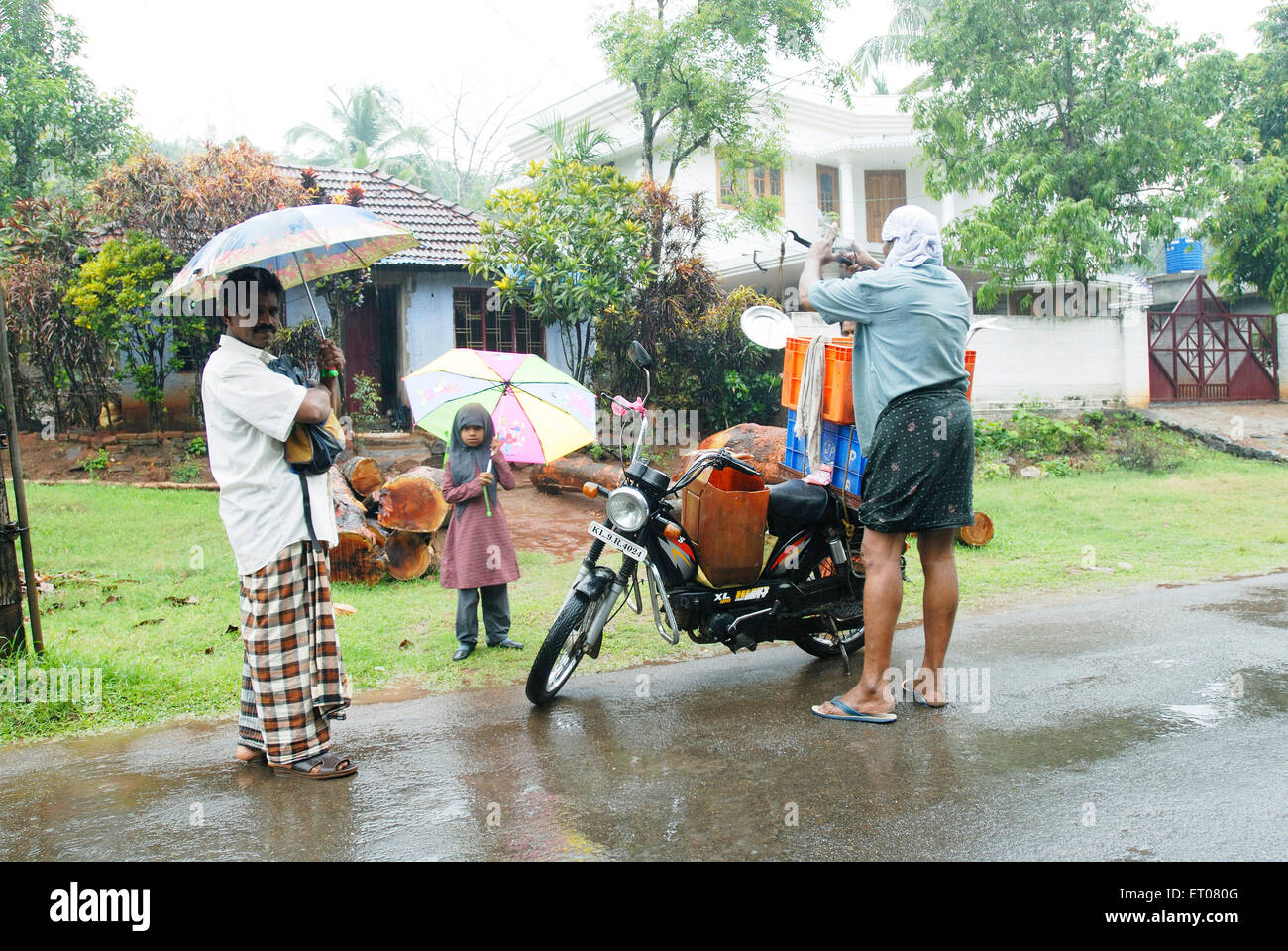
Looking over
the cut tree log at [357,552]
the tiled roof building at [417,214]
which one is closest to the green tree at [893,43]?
the tiled roof building at [417,214]

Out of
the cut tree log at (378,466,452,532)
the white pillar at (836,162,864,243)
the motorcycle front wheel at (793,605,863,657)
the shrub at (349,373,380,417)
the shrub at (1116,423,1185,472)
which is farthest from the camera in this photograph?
the white pillar at (836,162,864,243)

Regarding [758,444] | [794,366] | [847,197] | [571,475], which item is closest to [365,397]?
[571,475]

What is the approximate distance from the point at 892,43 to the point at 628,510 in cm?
2799

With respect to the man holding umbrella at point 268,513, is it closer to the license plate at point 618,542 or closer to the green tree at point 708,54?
the license plate at point 618,542

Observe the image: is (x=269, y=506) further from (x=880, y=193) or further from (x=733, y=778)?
(x=880, y=193)

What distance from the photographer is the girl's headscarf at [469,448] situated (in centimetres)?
605

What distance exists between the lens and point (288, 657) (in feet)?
12.5

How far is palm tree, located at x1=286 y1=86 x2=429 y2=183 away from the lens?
33938mm

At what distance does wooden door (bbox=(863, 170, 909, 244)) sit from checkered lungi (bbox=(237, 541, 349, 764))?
70.1ft

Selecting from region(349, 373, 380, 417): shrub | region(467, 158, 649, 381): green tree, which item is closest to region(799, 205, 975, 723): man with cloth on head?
region(467, 158, 649, 381): green tree

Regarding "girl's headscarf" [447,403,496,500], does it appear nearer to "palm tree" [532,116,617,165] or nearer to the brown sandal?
the brown sandal

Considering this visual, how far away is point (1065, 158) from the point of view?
1633cm
